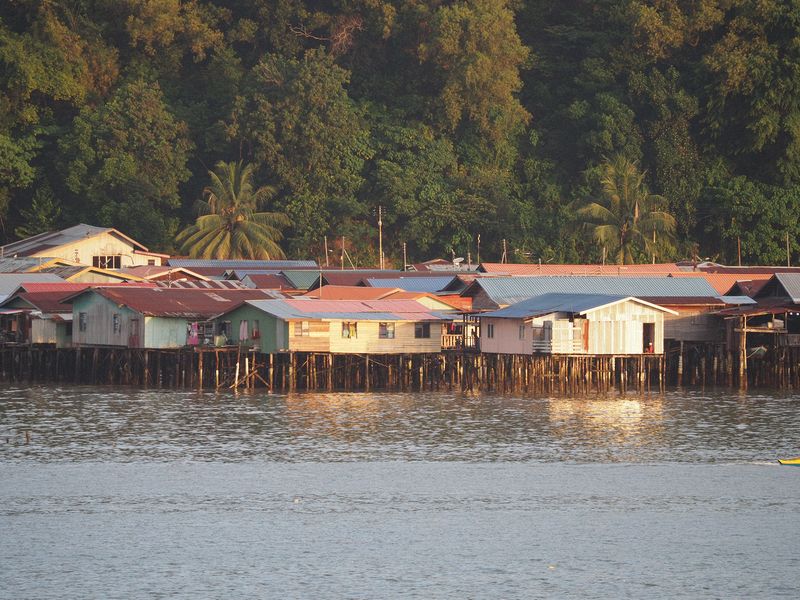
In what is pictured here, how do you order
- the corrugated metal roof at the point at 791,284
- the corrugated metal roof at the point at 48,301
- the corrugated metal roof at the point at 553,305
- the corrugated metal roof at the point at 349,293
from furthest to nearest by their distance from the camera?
the corrugated metal roof at the point at 349,293 < the corrugated metal roof at the point at 48,301 < the corrugated metal roof at the point at 791,284 < the corrugated metal roof at the point at 553,305

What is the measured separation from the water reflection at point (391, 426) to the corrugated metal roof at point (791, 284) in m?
4.33

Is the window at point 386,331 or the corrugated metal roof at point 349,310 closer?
the corrugated metal roof at point 349,310

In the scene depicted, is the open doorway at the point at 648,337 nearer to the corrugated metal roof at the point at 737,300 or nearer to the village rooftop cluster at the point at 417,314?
the village rooftop cluster at the point at 417,314

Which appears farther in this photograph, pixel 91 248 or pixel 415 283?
pixel 91 248

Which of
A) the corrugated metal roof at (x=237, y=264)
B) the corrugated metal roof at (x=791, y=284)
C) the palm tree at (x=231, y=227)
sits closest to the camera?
the corrugated metal roof at (x=791, y=284)

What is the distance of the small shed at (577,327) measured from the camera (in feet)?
164

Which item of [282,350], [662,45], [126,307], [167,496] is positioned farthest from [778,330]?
[662,45]

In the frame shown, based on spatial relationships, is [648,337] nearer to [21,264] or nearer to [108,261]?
[21,264]

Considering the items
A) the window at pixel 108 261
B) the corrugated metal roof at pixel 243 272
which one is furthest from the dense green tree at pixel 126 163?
the corrugated metal roof at pixel 243 272

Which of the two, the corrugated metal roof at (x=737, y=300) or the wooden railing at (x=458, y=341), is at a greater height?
the corrugated metal roof at (x=737, y=300)

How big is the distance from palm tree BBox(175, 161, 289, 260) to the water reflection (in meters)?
24.4

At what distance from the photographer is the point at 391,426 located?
1668 inches

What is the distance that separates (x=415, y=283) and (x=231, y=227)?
17539 mm

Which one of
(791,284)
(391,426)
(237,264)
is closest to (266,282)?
(237,264)
